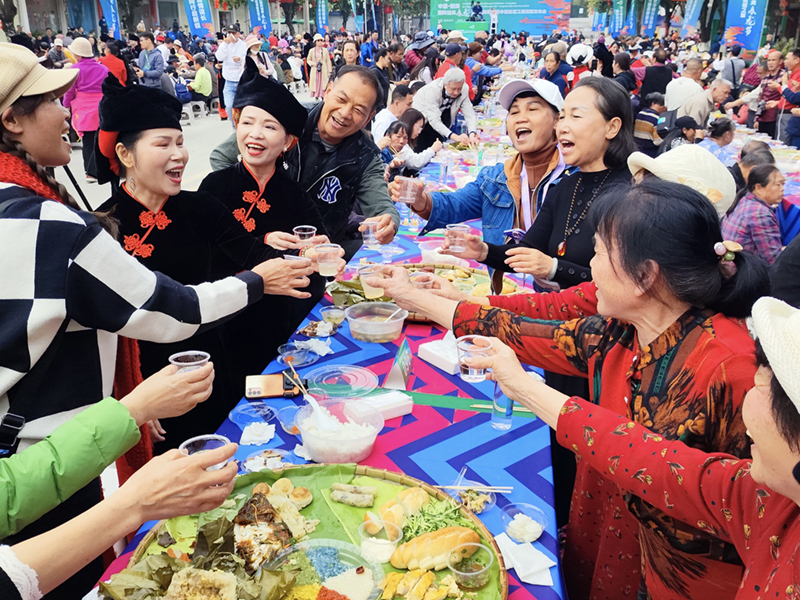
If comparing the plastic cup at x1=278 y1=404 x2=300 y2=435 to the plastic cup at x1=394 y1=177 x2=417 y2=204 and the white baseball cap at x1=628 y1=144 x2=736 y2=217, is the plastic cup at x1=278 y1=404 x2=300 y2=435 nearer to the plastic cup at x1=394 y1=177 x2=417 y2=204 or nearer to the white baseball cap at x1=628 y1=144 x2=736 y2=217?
the white baseball cap at x1=628 y1=144 x2=736 y2=217

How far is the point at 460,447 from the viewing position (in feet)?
6.59

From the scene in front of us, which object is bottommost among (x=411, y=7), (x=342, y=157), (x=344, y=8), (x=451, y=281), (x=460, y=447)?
(x=460, y=447)

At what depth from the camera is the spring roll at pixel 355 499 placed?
5.43ft

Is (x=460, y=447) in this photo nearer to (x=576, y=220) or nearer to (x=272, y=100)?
(x=576, y=220)

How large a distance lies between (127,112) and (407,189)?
1648 mm

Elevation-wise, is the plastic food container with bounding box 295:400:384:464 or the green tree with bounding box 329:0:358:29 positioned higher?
the green tree with bounding box 329:0:358:29

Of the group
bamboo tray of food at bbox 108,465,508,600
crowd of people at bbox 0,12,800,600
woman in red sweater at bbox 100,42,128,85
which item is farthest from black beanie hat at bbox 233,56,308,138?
woman in red sweater at bbox 100,42,128,85

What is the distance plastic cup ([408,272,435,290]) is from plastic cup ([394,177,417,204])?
1.07 meters

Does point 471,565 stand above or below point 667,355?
below

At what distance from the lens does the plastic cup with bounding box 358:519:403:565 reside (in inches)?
59.1

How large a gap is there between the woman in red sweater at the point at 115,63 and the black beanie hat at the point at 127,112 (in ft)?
27.5

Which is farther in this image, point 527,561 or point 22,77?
point 22,77

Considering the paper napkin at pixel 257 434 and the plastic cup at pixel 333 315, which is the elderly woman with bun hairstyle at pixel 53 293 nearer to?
the paper napkin at pixel 257 434

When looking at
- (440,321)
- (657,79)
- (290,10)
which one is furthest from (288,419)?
(290,10)
